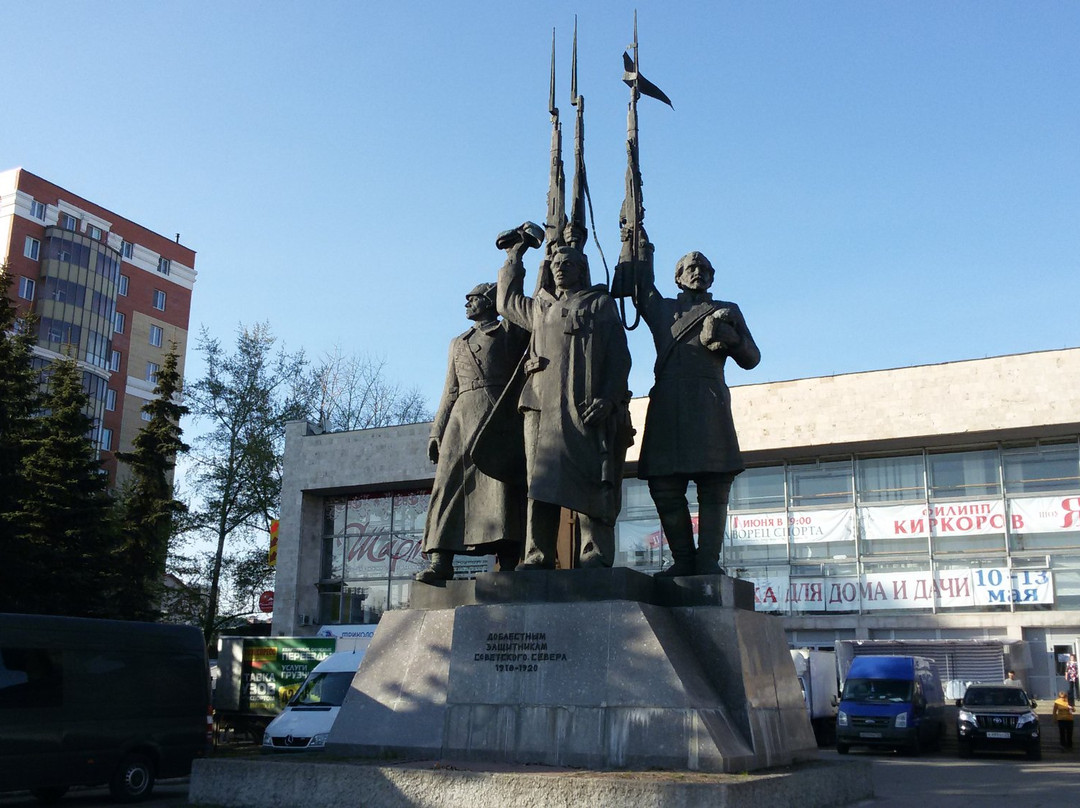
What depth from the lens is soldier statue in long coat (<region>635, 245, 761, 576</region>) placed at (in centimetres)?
781

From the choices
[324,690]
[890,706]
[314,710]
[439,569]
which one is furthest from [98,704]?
[890,706]

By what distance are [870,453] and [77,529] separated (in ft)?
72.4

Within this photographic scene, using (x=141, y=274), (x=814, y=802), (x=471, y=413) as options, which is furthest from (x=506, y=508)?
(x=141, y=274)

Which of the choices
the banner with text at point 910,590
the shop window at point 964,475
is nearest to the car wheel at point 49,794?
the banner with text at point 910,590

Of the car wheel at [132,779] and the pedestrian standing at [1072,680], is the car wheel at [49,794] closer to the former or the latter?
the car wheel at [132,779]

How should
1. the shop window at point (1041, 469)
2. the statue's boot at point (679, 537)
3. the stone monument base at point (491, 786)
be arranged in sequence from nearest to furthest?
the stone monument base at point (491, 786)
the statue's boot at point (679, 537)
the shop window at point (1041, 469)

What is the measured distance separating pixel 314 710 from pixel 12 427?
540 inches

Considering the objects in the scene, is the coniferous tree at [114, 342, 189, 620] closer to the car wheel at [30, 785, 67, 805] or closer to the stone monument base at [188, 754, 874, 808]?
the car wheel at [30, 785, 67, 805]

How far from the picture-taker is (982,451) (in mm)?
30625

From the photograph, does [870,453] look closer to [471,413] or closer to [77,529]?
[77,529]

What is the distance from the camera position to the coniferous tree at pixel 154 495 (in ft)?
105

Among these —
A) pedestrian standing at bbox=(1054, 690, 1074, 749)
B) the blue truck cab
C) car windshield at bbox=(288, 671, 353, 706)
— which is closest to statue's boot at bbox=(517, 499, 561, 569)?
car windshield at bbox=(288, 671, 353, 706)

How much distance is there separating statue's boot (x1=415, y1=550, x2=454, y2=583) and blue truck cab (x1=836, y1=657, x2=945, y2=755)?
561 inches

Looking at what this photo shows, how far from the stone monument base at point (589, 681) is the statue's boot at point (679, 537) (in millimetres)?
373
